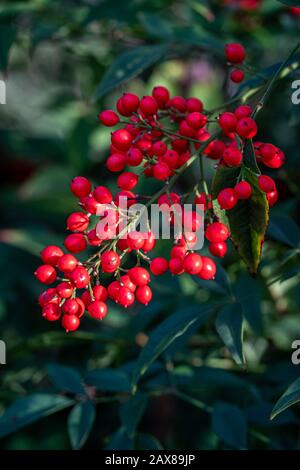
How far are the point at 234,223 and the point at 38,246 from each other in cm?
131

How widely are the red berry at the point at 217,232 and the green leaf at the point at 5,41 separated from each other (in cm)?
73

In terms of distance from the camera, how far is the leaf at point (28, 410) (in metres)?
1.32

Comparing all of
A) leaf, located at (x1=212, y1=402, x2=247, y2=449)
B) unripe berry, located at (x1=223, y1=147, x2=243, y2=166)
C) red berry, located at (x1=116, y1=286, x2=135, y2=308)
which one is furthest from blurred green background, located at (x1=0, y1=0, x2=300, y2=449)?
unripe berry, located at (x1=223, y1=147, x2=243, y2=166)

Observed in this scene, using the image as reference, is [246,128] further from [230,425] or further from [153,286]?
[153,286]

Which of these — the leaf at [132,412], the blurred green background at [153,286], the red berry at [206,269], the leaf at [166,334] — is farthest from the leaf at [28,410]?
the red berry at [206,269]

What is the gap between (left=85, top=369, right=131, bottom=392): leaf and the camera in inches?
54.1

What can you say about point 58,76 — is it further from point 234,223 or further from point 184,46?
point 234,223

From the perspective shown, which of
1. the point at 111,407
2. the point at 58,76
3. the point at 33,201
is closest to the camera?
the point at 111,407

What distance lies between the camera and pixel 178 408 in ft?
5.57

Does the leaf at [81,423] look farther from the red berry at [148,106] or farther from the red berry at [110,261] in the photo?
the red berry at [148,106]

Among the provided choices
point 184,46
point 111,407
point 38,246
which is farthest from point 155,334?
point 38,246

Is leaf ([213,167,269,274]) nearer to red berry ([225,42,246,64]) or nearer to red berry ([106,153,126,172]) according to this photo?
red berry ([106,153,126,172])

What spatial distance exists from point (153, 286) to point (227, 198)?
2.60 feet

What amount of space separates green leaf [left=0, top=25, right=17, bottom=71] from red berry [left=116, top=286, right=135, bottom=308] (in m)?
0.69
